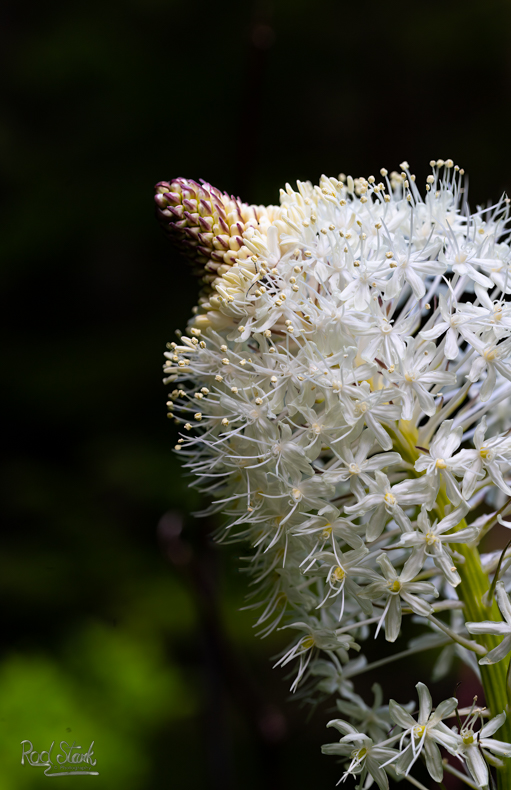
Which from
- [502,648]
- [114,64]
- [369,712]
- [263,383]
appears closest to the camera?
[502,648]

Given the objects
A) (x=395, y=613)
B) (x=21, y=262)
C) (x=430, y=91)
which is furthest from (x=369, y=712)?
(x=430, y=91)

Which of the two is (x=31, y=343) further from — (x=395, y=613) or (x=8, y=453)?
(x=395, y=613)

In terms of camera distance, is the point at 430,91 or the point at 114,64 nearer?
the point at 114,64

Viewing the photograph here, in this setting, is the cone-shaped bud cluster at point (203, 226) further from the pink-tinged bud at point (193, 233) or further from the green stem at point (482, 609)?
the green stem at point (482, 609)

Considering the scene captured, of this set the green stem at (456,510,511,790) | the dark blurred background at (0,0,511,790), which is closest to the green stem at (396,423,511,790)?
the green stem at (456,510,511,790)

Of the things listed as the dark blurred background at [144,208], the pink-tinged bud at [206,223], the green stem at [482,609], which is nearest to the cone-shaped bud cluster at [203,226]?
the pink-tinged bud at [206,223]

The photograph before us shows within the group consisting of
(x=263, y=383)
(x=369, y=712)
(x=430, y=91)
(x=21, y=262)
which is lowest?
(x=369, y=712)

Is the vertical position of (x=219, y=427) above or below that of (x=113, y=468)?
above

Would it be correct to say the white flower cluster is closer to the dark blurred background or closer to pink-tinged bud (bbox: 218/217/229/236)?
pink-tinged bud (bbox: 218/217/229/236)
